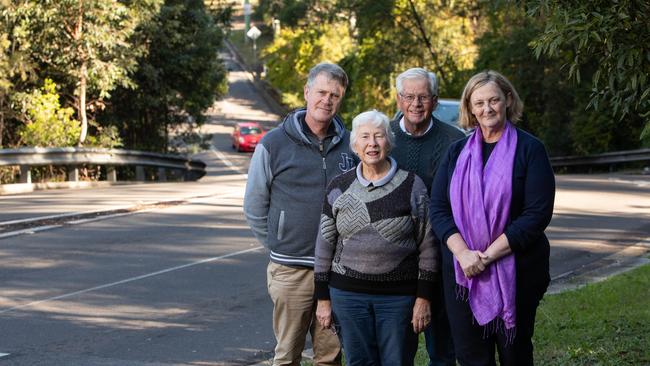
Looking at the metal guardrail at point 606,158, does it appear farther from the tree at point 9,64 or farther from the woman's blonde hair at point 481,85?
the woman's blonde hair at point 481,85

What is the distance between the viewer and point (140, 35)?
3275 centimetres

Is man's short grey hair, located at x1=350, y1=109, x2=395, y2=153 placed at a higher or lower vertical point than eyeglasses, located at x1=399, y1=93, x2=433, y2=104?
lower

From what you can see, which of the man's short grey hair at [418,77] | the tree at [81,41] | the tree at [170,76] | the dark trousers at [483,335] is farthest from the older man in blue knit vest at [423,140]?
the tree at [170,76]

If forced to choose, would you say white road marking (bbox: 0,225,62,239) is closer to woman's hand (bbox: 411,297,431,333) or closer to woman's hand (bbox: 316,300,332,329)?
woman's hand (bbox: 316,300,332,329)

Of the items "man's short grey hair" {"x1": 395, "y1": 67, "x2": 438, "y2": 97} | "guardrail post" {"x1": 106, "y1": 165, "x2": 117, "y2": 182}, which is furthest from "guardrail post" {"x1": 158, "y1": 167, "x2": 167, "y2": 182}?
"man's short grey hair" {"x1": 395, "y1": 67, "x2": 438, "y2": 97}

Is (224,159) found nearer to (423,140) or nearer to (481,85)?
(423,140)

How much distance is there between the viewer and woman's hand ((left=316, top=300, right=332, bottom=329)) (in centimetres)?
629

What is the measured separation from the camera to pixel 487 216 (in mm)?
5793

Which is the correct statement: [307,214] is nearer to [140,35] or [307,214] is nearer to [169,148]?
[140,35]

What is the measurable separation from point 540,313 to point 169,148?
29341mm

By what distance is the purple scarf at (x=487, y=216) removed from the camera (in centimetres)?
577

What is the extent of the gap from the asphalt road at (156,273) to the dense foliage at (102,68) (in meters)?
7.34

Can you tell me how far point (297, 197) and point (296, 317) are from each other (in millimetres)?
693

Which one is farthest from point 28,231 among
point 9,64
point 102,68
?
point 102,68
